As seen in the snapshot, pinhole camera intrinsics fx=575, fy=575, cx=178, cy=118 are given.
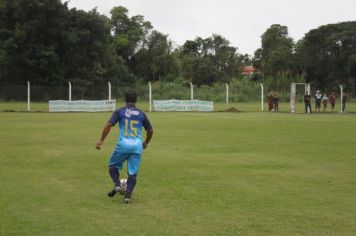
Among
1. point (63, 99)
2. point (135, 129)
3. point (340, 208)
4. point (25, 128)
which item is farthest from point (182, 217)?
point (63, 99)

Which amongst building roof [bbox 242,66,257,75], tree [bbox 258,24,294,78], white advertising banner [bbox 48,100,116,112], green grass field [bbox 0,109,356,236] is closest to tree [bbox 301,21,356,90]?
tree [bbox 258,24,294,78]

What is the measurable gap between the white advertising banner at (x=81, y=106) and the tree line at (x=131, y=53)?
63.9 feet

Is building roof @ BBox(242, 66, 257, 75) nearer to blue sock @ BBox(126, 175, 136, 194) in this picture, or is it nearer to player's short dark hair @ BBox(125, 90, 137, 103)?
player's short dark hair @ BBox(125, 90, 137, 103)

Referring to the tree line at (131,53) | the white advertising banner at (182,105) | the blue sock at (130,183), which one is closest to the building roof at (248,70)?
the tree line at (131,53)

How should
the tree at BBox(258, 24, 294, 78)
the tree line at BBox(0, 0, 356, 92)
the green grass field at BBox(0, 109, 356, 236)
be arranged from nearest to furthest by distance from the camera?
the green grass field at BBox(0, 109, 356, 236)
the tree line at BBox(0, 0, 356, 92)
the tree at BBox(258, 24, 294, 78)

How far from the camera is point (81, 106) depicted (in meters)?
40.4

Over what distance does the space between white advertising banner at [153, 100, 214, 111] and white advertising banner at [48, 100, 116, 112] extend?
128 inches

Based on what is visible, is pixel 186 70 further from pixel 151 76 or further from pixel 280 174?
pixel 280 174

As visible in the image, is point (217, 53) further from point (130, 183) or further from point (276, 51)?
point (130, 183)

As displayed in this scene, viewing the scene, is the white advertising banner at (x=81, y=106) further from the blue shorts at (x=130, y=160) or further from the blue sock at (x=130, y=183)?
the blue sock at (x=130, y=183)

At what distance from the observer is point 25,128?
2322 cm

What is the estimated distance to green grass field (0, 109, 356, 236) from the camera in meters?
7.17

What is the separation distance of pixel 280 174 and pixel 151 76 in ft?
270

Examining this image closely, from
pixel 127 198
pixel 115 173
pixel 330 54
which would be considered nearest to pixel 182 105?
pixel 115 173
